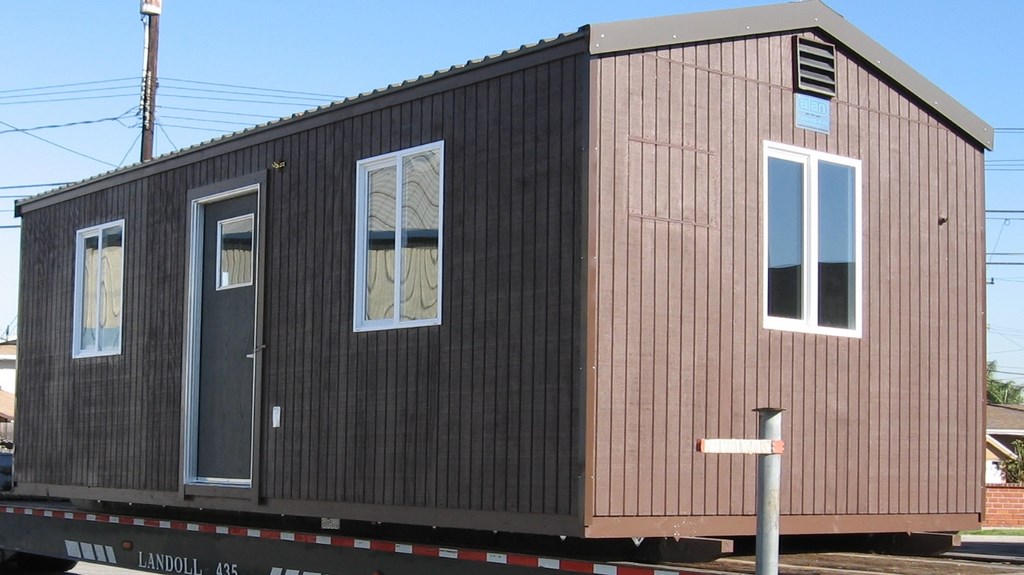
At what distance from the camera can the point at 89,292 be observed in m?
11.7

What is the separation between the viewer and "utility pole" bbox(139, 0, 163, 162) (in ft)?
74.1

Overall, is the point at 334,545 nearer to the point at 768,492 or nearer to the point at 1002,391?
the point at 768,492

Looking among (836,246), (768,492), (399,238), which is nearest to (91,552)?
(399,238)

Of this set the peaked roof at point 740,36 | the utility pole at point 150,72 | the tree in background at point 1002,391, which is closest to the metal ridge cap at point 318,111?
the peaked roof at point 740,36

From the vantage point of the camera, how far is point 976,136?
909cm

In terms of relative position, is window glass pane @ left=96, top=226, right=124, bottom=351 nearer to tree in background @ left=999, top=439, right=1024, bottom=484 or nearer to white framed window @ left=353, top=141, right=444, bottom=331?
white framed window @ left=353, top=141, right=444, bottom=331

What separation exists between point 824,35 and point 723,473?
2.77 m

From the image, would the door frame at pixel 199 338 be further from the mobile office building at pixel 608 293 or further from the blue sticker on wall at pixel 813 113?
the blue sticker on wall at pixel 813 113

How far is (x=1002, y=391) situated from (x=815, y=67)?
73725 millimetres

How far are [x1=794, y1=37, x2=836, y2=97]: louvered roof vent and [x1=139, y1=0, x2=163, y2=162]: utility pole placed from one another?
16342mm

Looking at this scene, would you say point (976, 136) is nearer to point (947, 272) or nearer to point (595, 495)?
point (947, 272)

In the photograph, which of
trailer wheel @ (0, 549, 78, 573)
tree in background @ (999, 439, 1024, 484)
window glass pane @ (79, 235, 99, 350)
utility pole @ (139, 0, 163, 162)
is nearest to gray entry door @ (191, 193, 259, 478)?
window glass pane @ (79, 235, 99, 350)

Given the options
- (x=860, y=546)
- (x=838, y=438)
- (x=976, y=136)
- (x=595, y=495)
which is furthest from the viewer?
(x=976, y=136)

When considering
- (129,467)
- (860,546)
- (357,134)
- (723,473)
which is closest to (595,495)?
(723,473)
